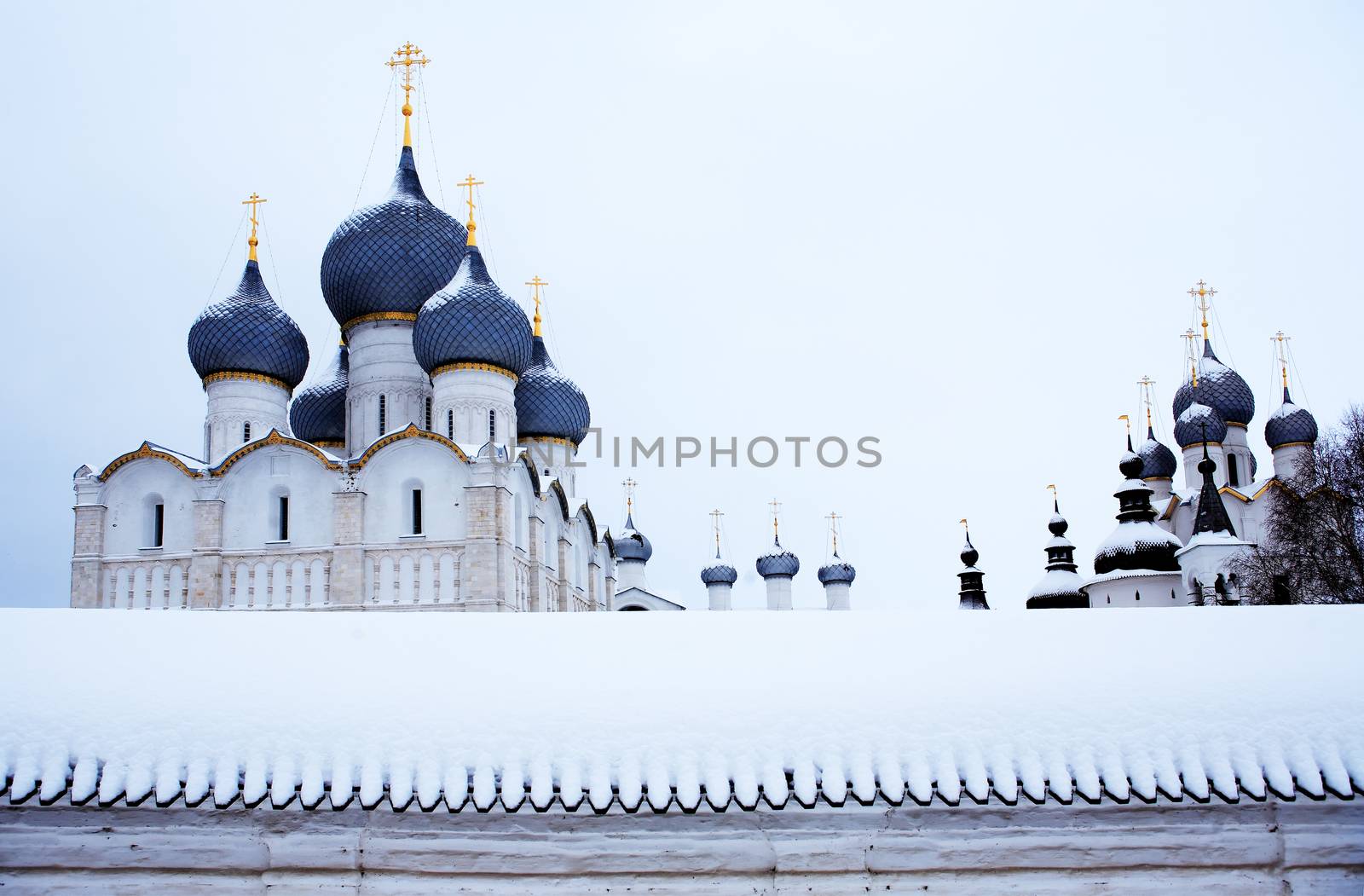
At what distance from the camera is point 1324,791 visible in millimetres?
4531

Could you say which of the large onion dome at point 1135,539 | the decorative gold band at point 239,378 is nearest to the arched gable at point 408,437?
the decorative gold band at point 239,378

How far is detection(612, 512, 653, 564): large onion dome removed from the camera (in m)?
38.6

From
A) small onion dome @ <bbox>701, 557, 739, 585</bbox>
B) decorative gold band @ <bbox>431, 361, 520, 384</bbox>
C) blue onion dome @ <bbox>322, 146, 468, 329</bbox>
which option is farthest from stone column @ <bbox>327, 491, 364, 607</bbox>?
small onion dome @ <bbox>701, 557, 739, 585</bbox>

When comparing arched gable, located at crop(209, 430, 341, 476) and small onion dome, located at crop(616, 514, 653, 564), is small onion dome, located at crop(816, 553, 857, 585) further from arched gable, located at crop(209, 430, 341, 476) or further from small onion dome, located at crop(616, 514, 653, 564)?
arched gable, located at crop(209, 430, 341, 476)

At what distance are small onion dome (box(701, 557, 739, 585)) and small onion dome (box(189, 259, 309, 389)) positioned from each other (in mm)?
21204

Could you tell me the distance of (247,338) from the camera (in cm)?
2283

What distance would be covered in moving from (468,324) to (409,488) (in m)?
3.28

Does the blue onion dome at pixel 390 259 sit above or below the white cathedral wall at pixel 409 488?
above

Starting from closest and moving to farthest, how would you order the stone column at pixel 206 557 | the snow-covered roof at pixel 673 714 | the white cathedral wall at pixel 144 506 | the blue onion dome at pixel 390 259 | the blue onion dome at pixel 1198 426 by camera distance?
the snow-covered roof at pixel 673 714
the stone column at pixel 206 557
the white cathedral wall at pixel 144 506
the blue onion dome at pixel 390 259
the blue onion dome at pixel 1198 426

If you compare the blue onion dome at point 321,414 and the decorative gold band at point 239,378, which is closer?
the decorative gold band at point 239,378

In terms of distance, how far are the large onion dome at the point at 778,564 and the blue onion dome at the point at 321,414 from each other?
19.6 meters

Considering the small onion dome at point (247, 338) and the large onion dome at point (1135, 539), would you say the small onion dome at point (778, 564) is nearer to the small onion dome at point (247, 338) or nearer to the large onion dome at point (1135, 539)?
the large onion dome at point (1135, 539)

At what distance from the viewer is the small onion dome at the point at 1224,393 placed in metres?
36.9

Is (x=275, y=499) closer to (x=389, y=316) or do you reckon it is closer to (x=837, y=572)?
(x=389, y=316)
